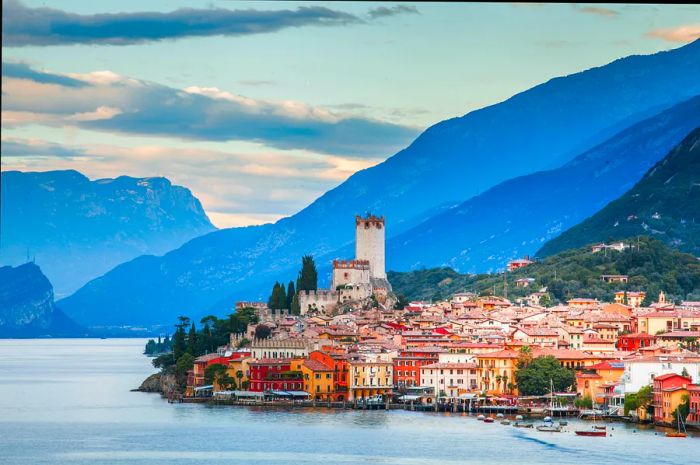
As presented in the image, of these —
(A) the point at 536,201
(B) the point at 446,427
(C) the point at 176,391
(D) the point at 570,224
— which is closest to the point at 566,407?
(B) the point at 446,427

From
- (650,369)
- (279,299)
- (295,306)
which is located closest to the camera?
(650,369)

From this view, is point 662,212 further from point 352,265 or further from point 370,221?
point 352,265

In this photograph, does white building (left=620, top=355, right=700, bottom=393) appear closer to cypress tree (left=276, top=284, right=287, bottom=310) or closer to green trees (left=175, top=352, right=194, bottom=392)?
green trees (left=175, top=352, right=194, bottom=392)

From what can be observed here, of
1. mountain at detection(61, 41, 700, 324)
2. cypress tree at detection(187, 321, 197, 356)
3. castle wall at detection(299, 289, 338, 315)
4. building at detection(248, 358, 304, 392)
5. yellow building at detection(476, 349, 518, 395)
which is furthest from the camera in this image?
mountain at detection(61, 41, 700, 324)

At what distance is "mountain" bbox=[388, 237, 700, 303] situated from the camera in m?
56.5

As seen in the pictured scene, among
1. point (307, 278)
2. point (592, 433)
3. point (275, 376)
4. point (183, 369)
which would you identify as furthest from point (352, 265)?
point (592, 433)

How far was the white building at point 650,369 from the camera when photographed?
33.5 meters

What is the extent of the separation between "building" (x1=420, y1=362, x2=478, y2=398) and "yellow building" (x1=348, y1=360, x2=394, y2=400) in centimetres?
125

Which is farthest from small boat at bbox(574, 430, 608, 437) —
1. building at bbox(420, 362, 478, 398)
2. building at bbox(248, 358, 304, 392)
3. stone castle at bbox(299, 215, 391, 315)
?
stone castle at bbox(299, 215, 391, 315)

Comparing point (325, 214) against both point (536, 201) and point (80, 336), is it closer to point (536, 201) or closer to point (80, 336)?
point (80, 336)

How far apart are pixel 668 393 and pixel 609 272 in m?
28.5

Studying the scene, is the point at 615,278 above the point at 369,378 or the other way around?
Answer: above

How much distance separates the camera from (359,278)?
5416 centimetres

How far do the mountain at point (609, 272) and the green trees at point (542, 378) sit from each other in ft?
62.3
